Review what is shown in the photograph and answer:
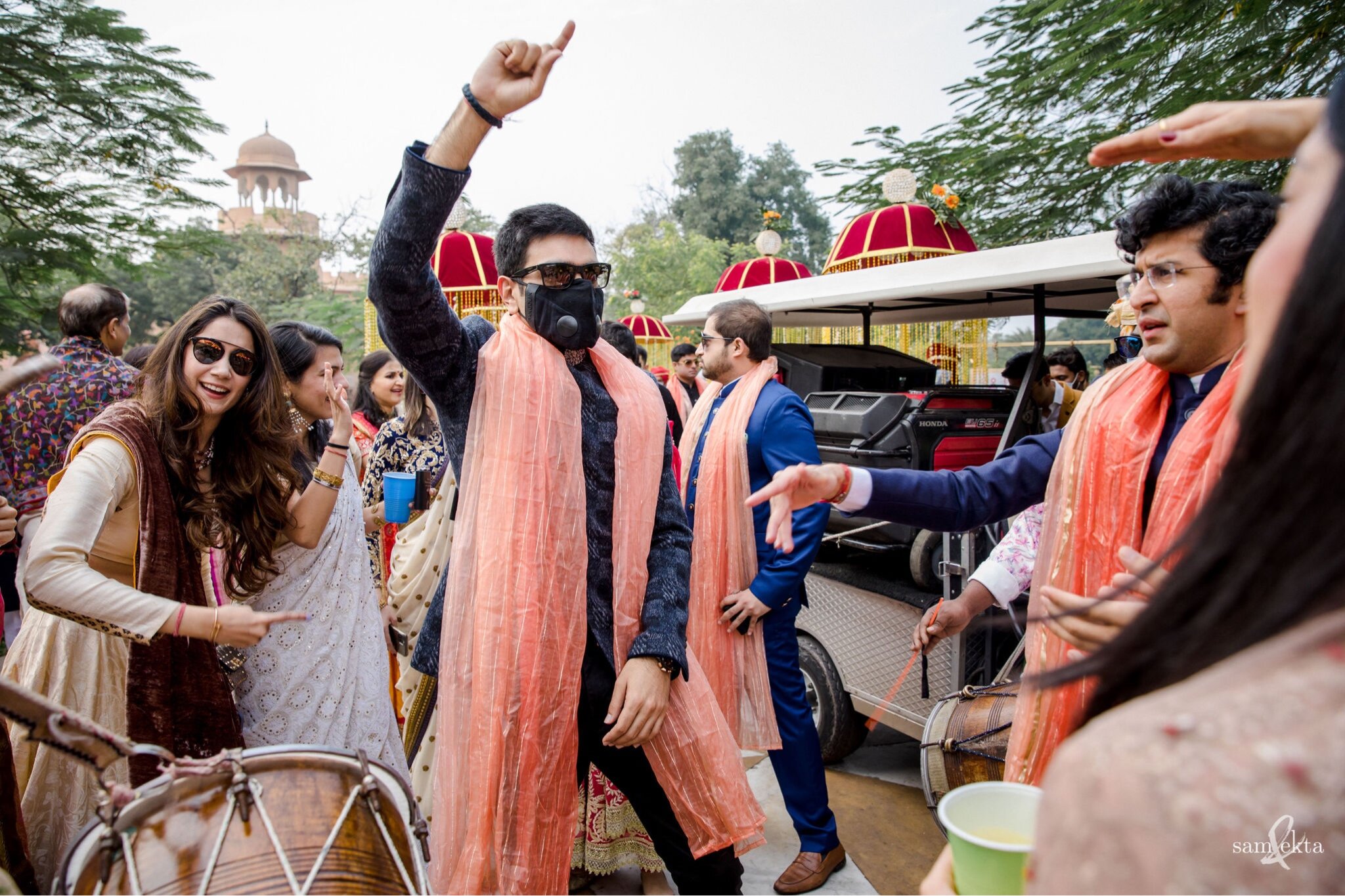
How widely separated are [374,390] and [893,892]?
370cm

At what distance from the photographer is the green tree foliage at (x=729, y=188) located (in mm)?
35500

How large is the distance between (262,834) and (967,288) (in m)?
3.68

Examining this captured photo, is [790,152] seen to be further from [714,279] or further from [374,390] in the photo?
[374,390]

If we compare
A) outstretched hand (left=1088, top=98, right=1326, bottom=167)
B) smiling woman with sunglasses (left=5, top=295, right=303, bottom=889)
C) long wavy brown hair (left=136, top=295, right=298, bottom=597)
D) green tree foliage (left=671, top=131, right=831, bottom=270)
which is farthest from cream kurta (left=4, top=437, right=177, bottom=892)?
green tree foliage (left=671, top=131, right=831, bottom=270)

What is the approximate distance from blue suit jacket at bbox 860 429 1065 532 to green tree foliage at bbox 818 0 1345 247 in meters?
2.77

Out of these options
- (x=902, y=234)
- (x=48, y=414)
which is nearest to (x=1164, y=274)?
(x=902, y=234)

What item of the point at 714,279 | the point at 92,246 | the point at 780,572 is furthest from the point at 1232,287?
the point at 714,279

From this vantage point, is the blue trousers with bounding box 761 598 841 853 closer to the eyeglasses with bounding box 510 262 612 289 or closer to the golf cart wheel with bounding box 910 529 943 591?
the golf cart wheel with bounding box 910 529 943 591

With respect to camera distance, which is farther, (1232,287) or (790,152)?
(790,152)

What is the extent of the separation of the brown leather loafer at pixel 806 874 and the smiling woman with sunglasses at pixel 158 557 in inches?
83.2

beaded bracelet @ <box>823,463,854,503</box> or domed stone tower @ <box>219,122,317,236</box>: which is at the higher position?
domed stone tower @ <box>219,122,317,236</box>

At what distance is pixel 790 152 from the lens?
127 feet

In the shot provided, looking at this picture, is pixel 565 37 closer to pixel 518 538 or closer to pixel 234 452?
pixel 518 538

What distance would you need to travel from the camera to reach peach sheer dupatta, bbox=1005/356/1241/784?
1703mm
